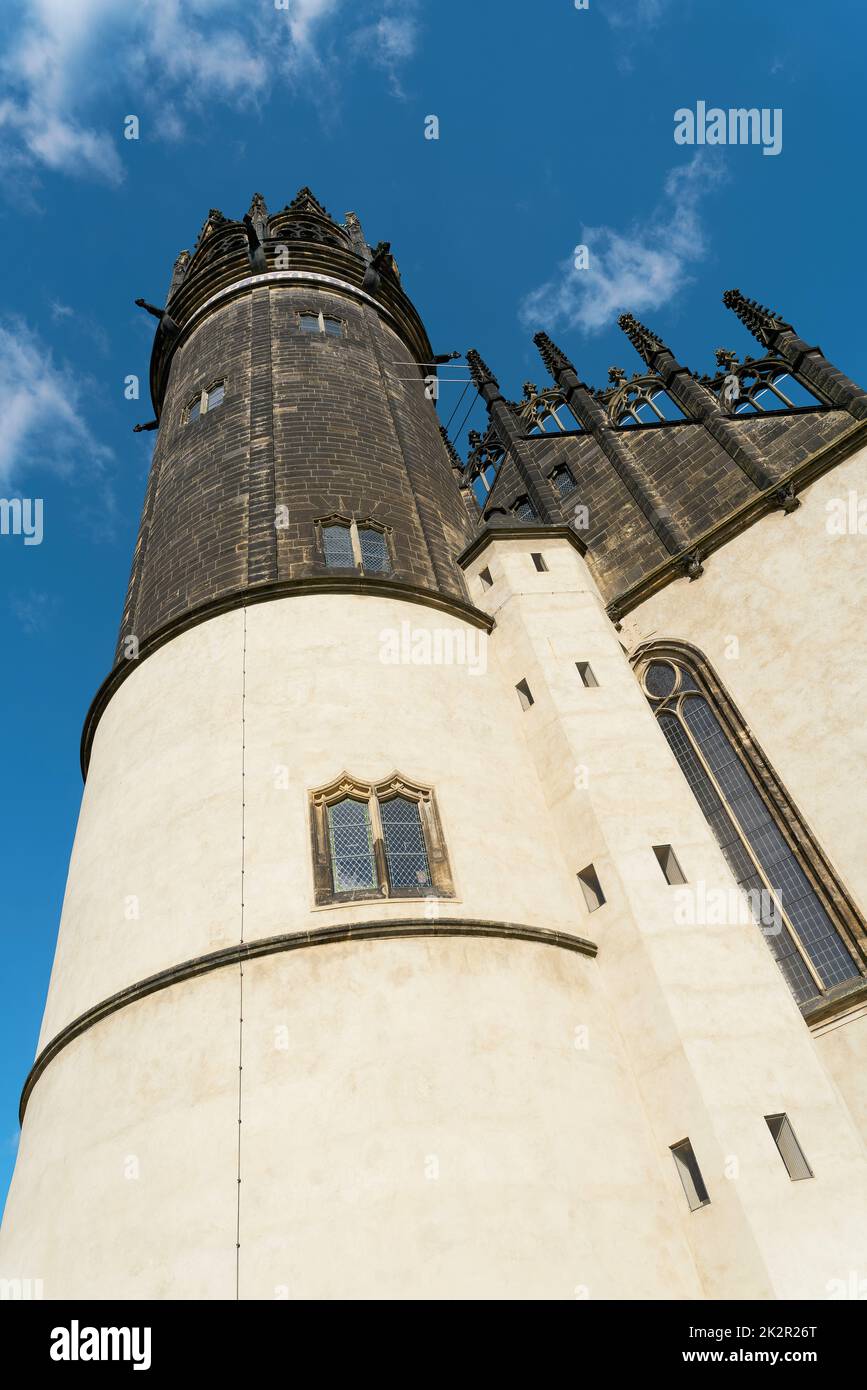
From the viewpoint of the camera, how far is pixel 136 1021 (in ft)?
31.7

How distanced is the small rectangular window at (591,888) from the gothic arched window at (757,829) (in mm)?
2314

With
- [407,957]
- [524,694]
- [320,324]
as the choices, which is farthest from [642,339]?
[407,957]

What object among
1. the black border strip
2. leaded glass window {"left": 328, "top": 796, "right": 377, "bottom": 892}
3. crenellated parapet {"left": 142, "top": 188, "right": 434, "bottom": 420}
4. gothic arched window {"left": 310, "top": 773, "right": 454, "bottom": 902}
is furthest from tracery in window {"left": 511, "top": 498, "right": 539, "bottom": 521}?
the black border strip

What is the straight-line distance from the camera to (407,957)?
9.46 metres

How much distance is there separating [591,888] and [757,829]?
10.4ft

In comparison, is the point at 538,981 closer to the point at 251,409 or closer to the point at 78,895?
the point at 78,895

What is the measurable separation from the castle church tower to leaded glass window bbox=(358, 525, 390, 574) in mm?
68

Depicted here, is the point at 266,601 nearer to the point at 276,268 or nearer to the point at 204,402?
the point at 204,402

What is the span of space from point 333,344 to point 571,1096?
16.5m

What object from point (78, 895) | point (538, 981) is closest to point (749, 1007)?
point (538, 981)

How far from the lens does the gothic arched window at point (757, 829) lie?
11.7 meters

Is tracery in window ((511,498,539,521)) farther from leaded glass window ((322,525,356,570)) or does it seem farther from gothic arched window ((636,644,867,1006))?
leaded glass window ((322,525,356,570))

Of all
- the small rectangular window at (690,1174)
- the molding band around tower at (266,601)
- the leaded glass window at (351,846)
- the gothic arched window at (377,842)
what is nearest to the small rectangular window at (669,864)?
the gothic arched window at (377,842)

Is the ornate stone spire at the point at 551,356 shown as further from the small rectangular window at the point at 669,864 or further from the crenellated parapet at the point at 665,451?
the small rectangular window at the point at 669,864
